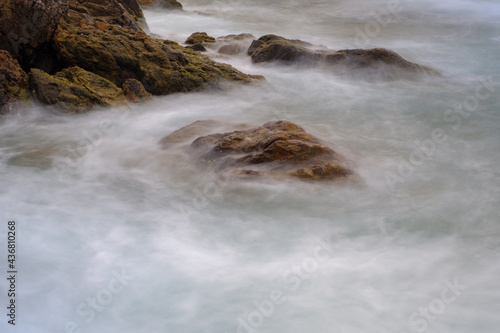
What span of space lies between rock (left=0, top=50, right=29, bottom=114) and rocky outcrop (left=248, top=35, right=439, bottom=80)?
5.91 meters

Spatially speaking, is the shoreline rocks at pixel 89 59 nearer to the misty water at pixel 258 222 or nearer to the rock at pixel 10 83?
the rock at pixel 10 83

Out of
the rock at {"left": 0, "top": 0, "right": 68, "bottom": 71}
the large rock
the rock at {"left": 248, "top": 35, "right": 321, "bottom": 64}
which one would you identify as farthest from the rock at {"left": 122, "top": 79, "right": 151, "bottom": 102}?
the rock at {"left": 248, "top": 35, "right": 321, "bottom": 64}

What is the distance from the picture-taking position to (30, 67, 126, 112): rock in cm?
821

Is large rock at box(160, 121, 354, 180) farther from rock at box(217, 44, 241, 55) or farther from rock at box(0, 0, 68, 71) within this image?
rock at box(217, 44, 241, 55)

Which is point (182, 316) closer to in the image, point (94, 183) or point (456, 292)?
point (456, 292)

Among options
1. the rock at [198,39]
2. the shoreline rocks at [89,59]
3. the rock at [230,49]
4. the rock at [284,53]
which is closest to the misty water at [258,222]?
the shoreline rocks at [89,59]

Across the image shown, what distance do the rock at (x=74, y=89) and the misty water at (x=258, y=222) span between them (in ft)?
0.72

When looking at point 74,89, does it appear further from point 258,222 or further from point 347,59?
point 347,59

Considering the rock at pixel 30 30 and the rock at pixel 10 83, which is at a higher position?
the rock at pixel 30 30

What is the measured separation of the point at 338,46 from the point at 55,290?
1288 cm

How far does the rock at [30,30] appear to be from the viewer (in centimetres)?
817

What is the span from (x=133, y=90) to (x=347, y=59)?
17.5ft

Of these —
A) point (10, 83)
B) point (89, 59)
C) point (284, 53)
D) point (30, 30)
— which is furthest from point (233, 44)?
point (10, 83)

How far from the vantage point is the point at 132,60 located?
361 inches
